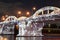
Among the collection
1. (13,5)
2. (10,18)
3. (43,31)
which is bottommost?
(43,31)

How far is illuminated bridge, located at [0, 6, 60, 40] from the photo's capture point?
928 cm

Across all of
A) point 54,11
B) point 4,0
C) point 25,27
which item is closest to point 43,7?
point 54,11

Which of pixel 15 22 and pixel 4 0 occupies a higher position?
pixel 4 0

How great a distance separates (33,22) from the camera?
9.56 m

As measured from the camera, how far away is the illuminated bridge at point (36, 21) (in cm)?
928

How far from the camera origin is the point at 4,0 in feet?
32.5

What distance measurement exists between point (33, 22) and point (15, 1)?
130 cm

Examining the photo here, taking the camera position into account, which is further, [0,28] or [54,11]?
[0,28]

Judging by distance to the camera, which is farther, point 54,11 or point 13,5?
point 13,5

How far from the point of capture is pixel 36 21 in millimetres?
9484

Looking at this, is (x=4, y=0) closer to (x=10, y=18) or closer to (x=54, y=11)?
(x=10, y=18)

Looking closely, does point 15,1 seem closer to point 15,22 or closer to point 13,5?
point 13,5

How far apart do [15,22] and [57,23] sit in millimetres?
1908

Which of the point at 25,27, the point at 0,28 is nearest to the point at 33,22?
the point at 25,27
